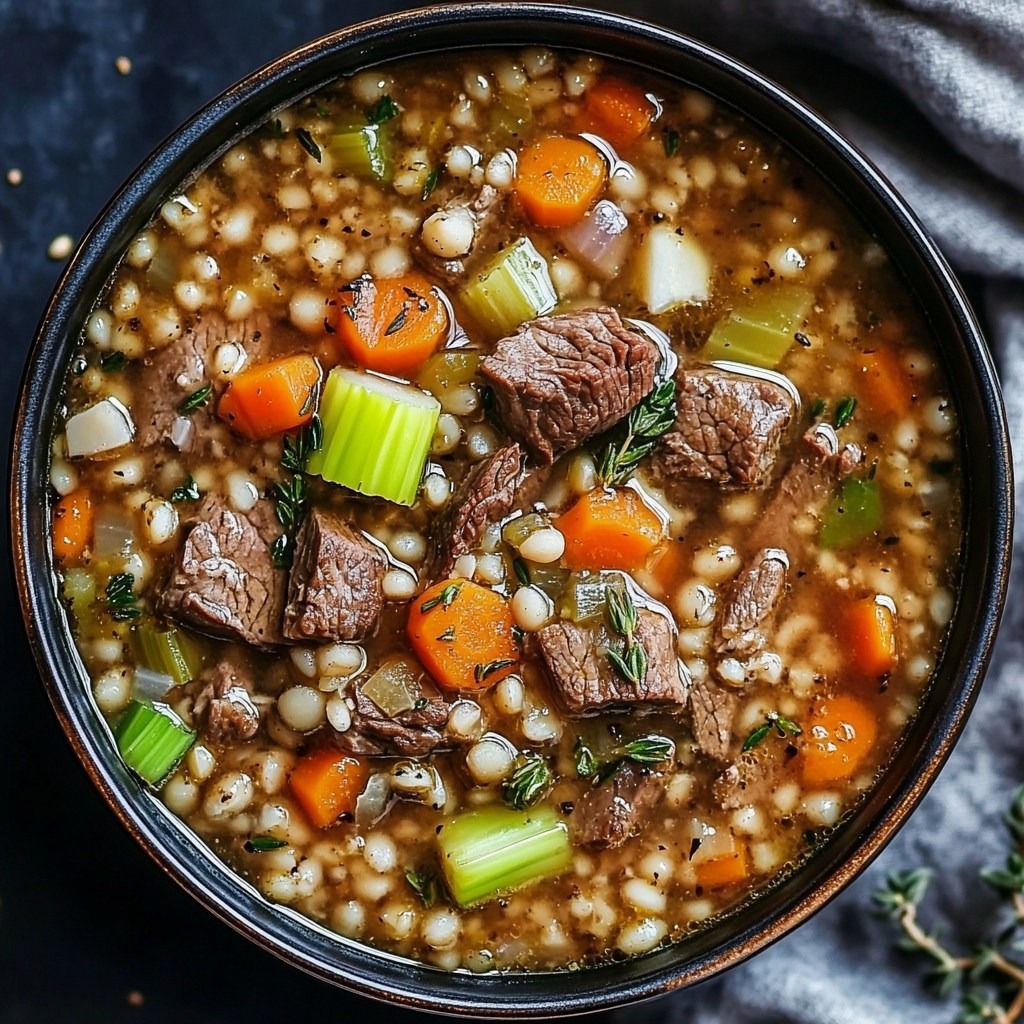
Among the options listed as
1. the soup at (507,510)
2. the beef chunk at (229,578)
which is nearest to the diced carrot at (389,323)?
the soup at (507,510)

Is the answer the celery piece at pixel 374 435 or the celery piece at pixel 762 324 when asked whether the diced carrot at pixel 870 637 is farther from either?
the celery piece at pixel 374 435

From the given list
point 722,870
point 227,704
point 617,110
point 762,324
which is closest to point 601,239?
point 617,110

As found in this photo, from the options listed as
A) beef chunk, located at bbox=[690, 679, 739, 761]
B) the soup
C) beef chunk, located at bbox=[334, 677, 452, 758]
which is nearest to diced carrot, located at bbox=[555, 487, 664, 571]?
the soup

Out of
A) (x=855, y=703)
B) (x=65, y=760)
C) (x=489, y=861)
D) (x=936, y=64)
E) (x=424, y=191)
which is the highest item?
(x=936, y=64)

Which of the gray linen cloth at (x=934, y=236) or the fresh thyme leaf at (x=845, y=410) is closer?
the fresh thyme leaf at (x=845, y=410)

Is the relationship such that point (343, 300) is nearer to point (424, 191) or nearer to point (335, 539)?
point (424, 191)

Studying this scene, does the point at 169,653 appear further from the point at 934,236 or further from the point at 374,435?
the point at 934,236

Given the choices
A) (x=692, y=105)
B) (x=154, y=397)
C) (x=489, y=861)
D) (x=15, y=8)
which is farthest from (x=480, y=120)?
(x=489, y=861)
